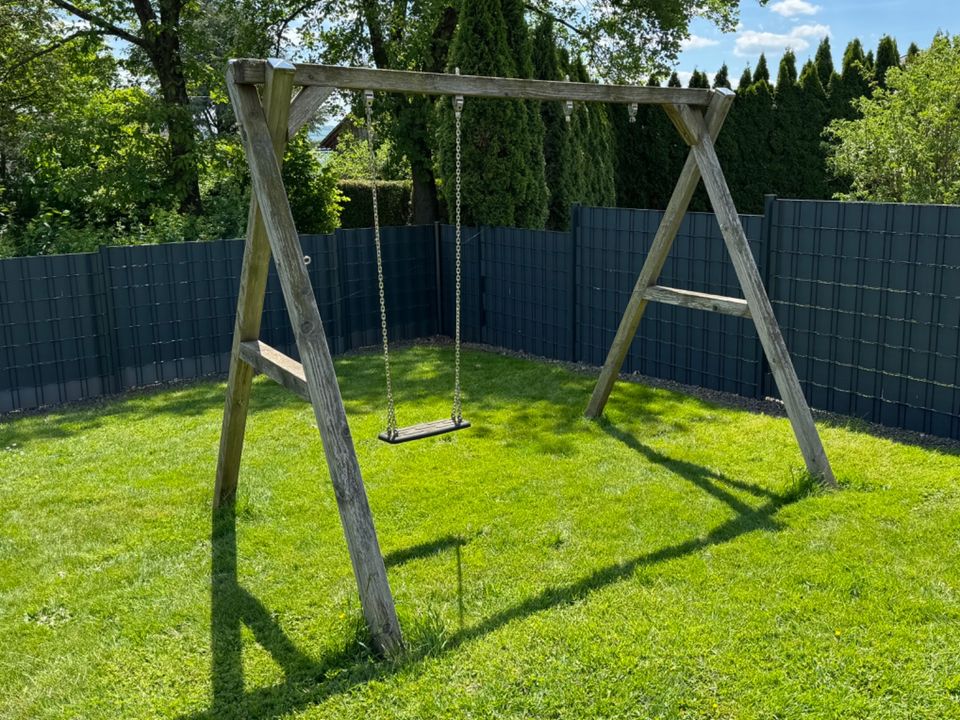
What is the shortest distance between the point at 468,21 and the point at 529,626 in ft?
27.1

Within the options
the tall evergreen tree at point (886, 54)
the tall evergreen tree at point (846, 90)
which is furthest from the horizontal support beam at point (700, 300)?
the tall evergreen tree at point (886, 54)

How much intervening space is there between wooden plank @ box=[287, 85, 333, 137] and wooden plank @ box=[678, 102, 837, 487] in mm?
2493

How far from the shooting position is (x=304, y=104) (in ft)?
13.6

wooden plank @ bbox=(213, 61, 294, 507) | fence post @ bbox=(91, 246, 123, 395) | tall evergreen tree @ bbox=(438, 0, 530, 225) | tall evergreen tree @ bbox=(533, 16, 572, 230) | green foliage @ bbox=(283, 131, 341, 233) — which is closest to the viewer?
wooden plank @ bbox=(213, 61, 294, 507)

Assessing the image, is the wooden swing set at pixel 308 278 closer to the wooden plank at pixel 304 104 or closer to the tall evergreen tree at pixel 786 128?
the wooden plank at pixel 304 104

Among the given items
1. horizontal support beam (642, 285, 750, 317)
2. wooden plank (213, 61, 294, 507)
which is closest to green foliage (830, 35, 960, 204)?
horizontal support beam (642, 285, 750, 317)

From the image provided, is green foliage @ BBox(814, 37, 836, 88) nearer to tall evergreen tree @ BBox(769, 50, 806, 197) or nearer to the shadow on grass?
tall evergreen tree @ BBox(769, 50, 806, 197)

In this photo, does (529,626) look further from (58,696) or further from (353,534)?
(58,696)

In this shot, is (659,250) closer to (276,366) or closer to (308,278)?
(276,366)

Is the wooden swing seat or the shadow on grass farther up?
the wooden swing seat

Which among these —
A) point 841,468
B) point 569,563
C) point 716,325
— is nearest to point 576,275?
point 716,325

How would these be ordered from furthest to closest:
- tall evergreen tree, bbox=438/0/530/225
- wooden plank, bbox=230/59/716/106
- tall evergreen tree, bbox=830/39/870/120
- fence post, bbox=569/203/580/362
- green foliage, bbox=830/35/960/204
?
tall evergreen tree, bbox=830/39/870/120, tall evergreen tree, bbox=438/0/530/225, fence post, bbox=569/203/580/362, green foliage, bbox=830/35/960/204, wooden plank, bbox=230/59/716/106

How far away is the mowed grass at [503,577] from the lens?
3.40m

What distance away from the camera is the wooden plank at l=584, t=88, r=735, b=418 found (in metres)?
5.72
